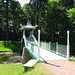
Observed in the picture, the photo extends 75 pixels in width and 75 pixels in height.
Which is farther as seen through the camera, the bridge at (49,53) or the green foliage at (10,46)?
the green foliage at (10,46)

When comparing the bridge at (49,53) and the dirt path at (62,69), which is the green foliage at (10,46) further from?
the dirt path at (62,69)

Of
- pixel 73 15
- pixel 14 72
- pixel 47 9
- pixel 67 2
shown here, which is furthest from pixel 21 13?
pixel 14 72

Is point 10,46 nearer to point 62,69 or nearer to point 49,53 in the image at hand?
point 49,53

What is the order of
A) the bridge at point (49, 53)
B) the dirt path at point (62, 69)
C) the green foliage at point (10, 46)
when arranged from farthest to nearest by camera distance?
the green foliage at point (10, 46), the bridge at point (49, 53), the dirt path at point (62, 69)

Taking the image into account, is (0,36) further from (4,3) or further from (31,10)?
(31,10)

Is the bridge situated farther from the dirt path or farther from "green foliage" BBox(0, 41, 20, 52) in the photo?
"green foliage" BBox(0, 41, 20, 52)

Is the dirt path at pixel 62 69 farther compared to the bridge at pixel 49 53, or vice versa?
the bridge at pixel 49 53

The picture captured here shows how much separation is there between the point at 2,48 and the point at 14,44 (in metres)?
2.95

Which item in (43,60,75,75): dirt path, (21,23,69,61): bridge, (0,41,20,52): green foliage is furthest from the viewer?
(0,41,20,52): green foliage

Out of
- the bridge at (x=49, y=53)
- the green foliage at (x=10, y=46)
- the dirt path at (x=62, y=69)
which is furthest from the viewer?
the green foliage at (x=10, y=46)

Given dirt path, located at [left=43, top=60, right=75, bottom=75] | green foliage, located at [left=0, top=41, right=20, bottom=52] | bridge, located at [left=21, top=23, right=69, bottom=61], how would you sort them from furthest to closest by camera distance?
green foliage, located at [left=0, top=41, right=20, bottom=52] < bridge, located at [left=21, top=23, right=69, bottom=61] < dirt path, located at [left=43, top=60, right=75, bottom=75]

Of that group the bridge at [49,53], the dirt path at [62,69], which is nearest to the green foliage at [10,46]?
the bridge at [49,53]

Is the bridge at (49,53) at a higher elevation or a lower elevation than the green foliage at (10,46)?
higher

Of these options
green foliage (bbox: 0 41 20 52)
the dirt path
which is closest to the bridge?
the dirt path
